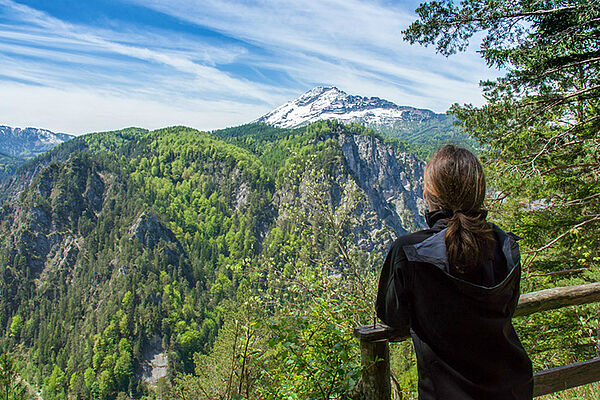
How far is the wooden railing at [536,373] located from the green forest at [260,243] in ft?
1.08

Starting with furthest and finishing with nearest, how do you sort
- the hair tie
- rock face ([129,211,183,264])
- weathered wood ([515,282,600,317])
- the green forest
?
rock face ([129,211,183,264]) < the green forest < weathered wood ([515,282,600,317]) < the hair tie

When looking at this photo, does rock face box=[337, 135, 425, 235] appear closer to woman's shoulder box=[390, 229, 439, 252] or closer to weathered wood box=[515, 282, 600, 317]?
weathered wood box=[515, 282, 600, 317]

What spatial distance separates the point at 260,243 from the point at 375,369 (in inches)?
4995

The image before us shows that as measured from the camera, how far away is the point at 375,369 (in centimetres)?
232

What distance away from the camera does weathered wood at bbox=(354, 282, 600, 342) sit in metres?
2.25

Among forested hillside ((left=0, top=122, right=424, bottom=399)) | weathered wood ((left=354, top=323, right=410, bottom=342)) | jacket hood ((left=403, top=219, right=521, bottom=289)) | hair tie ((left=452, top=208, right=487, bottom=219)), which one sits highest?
→ hair tie ((left=452, top=208, right=487, bottom=219))

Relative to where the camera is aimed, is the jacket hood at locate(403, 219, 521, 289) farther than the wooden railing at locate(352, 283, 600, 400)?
No

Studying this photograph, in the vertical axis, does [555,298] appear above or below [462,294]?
below

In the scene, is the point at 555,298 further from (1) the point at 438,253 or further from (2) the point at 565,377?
(1) the point at 438,253

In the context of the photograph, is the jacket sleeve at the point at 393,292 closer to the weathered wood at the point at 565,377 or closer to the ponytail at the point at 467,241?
the ponytail at the point at 467,241

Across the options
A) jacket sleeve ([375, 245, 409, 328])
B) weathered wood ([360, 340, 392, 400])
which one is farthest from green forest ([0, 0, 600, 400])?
jacket sleeve ([375, 245, 409, 328])

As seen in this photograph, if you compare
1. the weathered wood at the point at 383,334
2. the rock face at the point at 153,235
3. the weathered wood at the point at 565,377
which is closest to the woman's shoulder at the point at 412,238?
the weathered wood at the point at 383,334

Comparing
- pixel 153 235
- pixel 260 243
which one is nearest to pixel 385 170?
pixel 260 243

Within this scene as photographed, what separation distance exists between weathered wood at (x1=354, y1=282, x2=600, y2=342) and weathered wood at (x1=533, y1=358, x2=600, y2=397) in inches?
15.6
